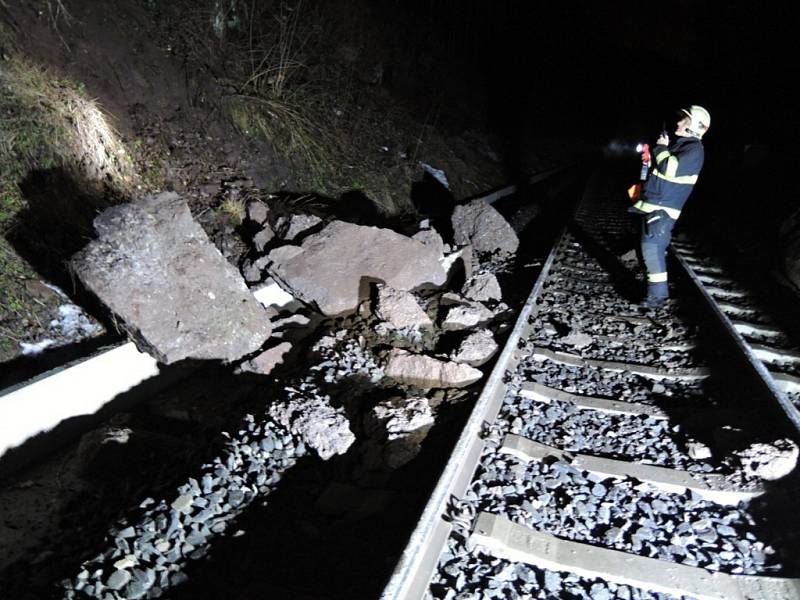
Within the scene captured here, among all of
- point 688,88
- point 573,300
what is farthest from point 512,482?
point 688,88

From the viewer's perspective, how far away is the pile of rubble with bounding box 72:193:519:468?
10.2 feet

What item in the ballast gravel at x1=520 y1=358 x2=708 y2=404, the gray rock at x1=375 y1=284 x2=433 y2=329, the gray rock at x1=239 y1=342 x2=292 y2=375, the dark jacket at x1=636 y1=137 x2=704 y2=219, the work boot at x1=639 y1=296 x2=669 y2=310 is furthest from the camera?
the work boot at x1=639 y1=296 x2=669 y2=310

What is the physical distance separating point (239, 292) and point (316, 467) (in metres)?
1.88

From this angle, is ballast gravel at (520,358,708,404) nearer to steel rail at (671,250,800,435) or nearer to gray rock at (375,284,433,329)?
steel rail at (671,250,800,435)

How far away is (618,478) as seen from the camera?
8.65 ft

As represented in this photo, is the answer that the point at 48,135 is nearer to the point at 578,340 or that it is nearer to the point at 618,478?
the point at 578,340

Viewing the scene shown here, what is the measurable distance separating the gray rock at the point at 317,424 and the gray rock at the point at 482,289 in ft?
8.01

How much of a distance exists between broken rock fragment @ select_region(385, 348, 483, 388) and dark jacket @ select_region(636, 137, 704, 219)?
A: 9.36 ft

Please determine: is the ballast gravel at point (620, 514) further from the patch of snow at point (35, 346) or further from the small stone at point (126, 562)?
the patch of snow at point (35, 346)

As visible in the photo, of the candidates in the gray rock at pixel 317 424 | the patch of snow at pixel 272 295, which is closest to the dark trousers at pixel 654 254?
the patch of snow at pixel 272 295

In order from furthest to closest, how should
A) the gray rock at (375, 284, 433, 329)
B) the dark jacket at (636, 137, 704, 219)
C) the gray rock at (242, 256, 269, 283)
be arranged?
the gray rock at (242, 256, 269, 283), the dark jacket at (636, 137, 704, 219), the gray rock at (375, 284, 433, 329)

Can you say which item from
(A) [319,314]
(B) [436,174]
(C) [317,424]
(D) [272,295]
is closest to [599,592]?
(C) [317,424]

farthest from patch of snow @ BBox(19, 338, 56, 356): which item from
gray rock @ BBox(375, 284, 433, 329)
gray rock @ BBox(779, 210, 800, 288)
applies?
gray rock @ BBox(779, 210, 800, 288)

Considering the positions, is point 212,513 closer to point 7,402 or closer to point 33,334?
point 7,402
